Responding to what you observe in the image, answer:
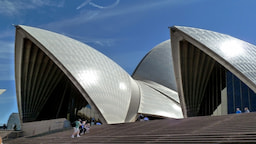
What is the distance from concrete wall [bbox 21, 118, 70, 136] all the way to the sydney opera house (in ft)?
7.82

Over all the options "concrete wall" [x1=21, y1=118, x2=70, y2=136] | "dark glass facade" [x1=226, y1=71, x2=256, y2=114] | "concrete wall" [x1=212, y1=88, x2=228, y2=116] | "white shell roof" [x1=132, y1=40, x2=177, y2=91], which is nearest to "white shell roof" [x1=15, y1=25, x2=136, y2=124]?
"concrete wall" [x1=21, y1=118, x2=70, y2=136]

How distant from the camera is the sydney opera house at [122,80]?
899 inches

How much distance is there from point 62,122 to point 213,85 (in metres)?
14.5

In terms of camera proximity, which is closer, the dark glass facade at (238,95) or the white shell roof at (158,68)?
the dark glass facade at (238,95)

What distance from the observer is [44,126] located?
26.8 metres

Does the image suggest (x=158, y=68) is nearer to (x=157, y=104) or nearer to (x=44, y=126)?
(x=157, y=104)

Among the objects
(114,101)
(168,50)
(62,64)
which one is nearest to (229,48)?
(114,101)

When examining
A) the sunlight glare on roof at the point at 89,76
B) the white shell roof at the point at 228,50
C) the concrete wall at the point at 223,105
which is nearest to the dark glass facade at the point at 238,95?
the concrete wall at the point at 223,105

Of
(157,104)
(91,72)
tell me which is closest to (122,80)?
(91,72)

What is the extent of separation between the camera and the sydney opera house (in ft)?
74.9

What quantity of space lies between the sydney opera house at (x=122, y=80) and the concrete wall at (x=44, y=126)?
93.8 inches

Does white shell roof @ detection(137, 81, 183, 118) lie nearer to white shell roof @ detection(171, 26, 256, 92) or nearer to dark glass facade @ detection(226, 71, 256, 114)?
dark glass facade @ detection(226, 71, 256, 114)

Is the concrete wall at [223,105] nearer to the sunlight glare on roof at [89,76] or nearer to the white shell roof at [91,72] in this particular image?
the white shell roof at [91,72]

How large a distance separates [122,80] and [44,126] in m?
8.33
